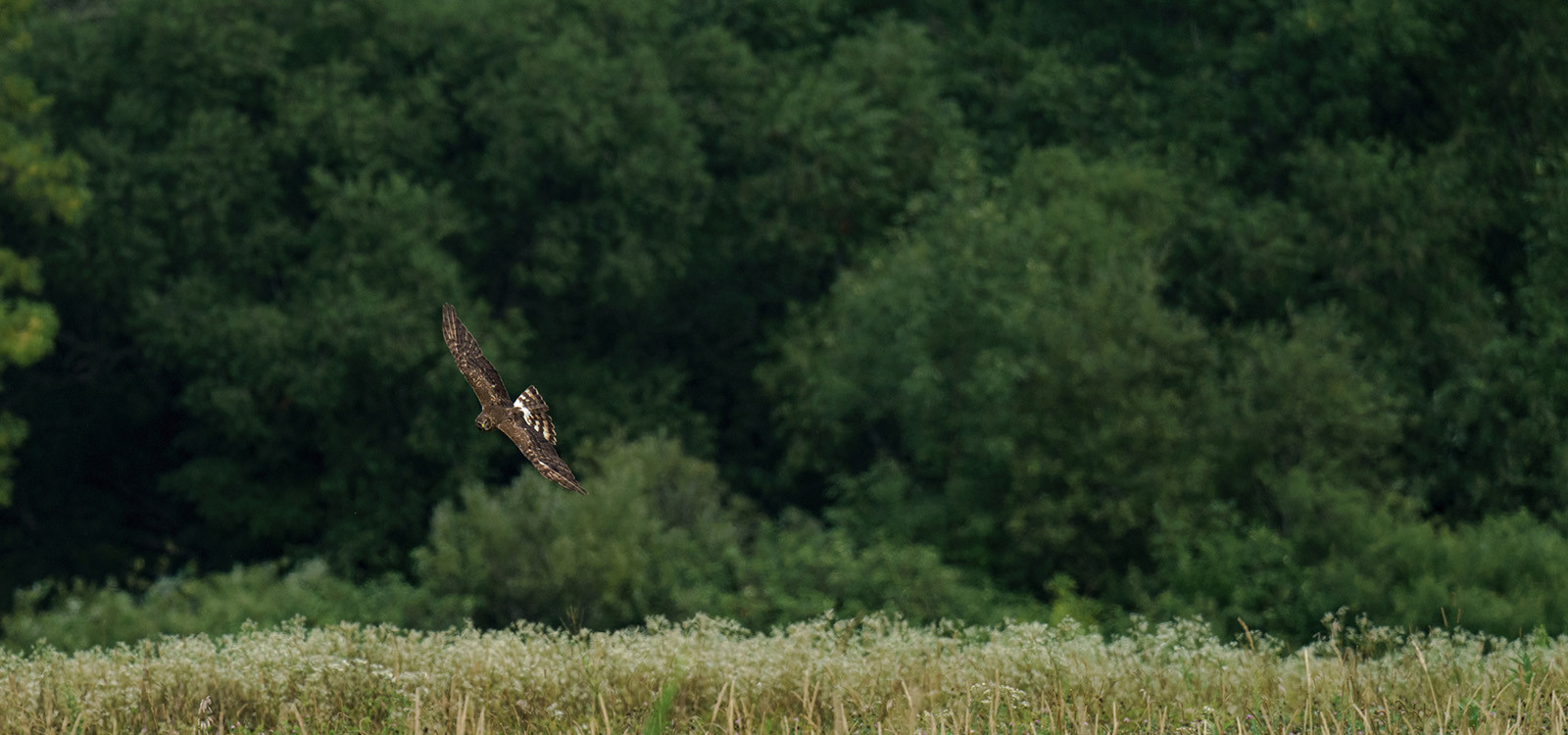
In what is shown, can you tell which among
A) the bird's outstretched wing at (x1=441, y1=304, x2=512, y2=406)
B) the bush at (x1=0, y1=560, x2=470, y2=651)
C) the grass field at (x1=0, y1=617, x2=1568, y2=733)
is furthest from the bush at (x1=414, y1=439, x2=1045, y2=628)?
the bird's outstretched wing at (x1=441, y1=304, x2=512, y2=406)

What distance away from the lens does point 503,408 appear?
5.80 meters

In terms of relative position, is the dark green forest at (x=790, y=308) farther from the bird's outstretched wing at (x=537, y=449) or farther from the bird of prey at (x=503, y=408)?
the bird's outstretched wing at (x=537, y=449)

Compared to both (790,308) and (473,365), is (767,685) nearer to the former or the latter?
(473,365)

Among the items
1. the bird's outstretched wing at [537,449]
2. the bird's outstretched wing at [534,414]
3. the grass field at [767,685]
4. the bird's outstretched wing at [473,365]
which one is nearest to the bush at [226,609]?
the grass field at [767,685]

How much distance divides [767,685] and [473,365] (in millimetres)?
2931

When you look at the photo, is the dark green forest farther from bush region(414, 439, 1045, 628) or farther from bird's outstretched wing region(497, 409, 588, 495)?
bird's outstretched wing region(497, 409, 588, 495)

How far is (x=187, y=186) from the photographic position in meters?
26.4

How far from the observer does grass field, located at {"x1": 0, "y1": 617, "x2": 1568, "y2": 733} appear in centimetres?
749

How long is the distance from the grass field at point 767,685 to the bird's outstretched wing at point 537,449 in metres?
1.96

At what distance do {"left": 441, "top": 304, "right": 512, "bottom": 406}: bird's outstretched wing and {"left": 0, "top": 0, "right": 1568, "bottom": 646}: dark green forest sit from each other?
13258mm

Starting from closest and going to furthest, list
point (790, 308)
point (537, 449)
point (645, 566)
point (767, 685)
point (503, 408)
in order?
point (537, 449) < point (503, 408) < point (767, 685) < point (645, 566) < point (790, 308)

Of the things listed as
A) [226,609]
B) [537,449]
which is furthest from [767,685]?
[226,609]

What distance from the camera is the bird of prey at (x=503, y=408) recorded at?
5.58m

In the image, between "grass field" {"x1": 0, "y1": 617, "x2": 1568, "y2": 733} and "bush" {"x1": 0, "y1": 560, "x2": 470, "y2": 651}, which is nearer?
"grass field" {"x1": 0, "y1": 617, "x2": 1568, "y2": 733}
